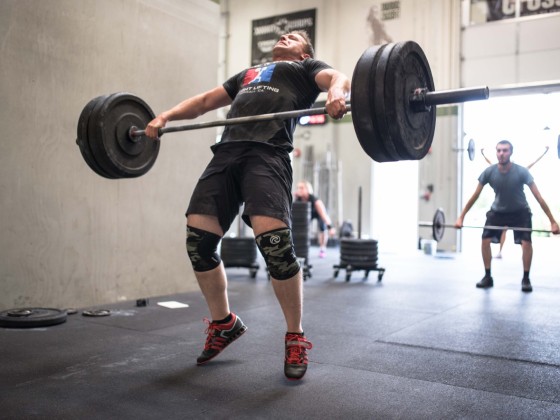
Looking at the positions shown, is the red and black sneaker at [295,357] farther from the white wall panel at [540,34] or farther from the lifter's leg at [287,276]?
the white wall panel at [540,34]

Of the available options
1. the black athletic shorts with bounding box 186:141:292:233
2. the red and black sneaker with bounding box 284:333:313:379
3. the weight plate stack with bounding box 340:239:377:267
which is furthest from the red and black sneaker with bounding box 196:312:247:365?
the weight plate stack with bounding box 340:239:377:267

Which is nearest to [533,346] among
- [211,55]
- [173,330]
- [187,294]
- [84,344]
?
[173,330]

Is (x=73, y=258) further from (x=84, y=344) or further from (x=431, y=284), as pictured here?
(x=431, y=284)

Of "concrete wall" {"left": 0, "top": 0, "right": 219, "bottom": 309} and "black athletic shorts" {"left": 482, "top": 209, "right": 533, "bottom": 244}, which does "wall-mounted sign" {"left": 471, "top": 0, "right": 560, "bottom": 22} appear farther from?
"concrete wall" {"left": 0, "top": 0, "right": 219, "bottom": 309}

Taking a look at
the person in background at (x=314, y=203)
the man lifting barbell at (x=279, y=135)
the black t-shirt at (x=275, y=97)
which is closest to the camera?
the man lifting barbell at (x=279, y=135)

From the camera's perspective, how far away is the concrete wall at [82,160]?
255cm

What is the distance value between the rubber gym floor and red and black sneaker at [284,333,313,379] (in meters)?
0.03

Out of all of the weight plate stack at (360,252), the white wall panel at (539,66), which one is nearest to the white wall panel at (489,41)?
the white wall panel at (539,66)

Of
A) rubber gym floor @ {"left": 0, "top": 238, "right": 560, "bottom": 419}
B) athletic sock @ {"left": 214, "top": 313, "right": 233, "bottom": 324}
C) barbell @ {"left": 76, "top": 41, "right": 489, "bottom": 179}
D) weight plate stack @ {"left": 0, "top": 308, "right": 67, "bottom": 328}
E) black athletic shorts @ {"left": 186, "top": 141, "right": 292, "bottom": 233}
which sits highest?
barbell @ {"left": 76, "top": 41, "right": 489, "bottom": 179}

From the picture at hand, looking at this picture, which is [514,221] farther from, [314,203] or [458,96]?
[458,96]

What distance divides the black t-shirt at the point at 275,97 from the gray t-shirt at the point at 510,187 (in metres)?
2.73

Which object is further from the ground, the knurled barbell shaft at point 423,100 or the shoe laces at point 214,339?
the knurled barbell shaft at point 423,100

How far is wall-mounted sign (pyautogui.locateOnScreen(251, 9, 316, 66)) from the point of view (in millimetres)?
8719

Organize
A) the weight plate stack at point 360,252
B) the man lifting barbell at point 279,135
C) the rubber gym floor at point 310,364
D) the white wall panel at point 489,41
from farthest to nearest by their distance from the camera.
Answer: the white wall panel at point 489,41
the weight plate stack at point 360,252
the man lifting barbell at point 279,135
the rubber gym floor at point 310,364
